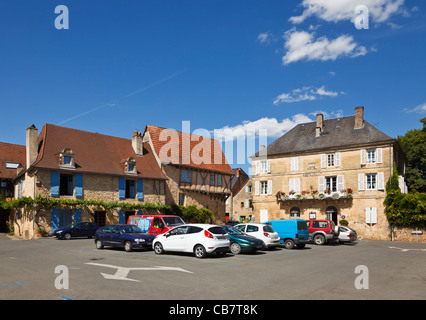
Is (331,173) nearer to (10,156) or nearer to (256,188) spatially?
(256,188)

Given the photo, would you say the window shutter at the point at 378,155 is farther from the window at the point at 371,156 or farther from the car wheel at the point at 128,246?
the car wheel at the point at 128,246

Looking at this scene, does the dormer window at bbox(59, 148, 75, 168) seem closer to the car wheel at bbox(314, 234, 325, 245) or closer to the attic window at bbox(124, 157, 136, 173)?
the attic window at bbox(124, 157, 136, 173)

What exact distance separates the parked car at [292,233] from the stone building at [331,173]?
52.6 feet

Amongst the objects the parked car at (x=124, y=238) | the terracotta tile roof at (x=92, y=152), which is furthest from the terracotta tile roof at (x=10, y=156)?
the parked car at (x=124, y=238)

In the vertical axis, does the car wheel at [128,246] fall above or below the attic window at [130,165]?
below

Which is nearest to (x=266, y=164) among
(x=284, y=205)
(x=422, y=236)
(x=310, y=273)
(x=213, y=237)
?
(x=284, y=205)

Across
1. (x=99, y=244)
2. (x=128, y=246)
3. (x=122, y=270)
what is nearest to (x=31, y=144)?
(x=99, y=244)

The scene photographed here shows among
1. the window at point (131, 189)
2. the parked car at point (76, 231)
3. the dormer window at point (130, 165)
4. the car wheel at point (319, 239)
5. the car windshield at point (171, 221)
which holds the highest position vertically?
the dormer window at point (130, 165)

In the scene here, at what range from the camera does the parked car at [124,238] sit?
59.0 feet

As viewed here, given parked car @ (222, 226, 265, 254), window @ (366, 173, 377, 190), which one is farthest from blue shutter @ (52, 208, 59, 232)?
window @ (366, 173, 377, 190)

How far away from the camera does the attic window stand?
33.6 metres

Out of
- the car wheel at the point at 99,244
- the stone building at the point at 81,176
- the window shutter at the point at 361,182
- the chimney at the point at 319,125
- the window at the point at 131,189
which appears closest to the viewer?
the car wheel at the point at 99,244

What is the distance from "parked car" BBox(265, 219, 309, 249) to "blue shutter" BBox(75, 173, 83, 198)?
1628 cm
